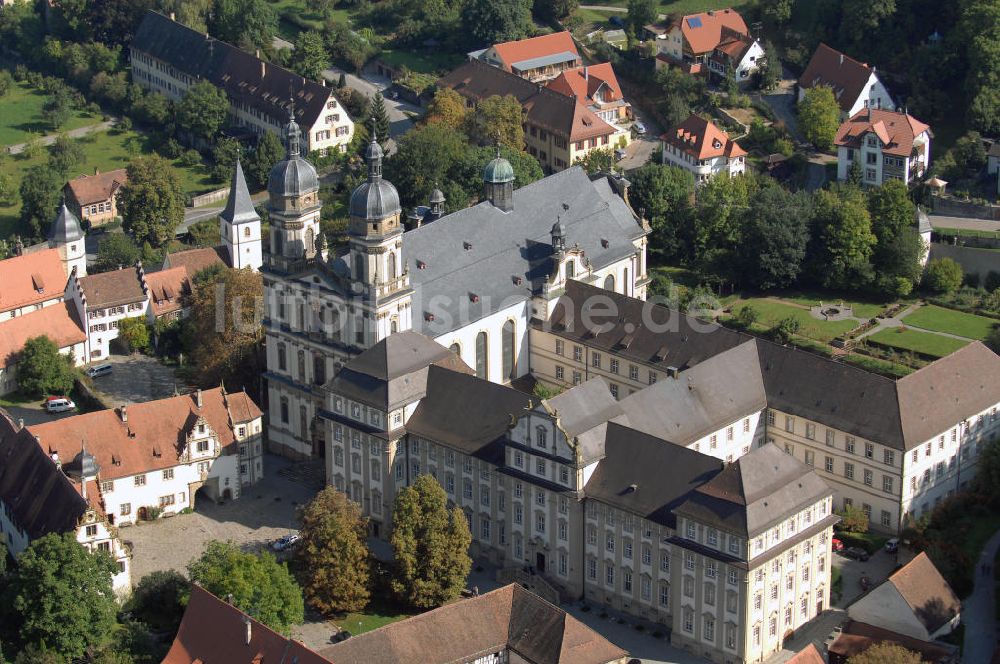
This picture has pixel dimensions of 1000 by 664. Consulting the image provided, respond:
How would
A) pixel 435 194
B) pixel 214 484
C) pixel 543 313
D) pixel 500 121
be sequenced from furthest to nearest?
pixel 500 121, pixel 435 194, pixel 543 313, pixel 214 484

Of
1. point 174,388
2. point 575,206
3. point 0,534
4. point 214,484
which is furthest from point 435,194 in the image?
point 0,534

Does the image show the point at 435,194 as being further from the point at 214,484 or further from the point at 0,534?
the point at 0,534

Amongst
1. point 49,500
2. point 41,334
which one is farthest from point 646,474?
point 41,334

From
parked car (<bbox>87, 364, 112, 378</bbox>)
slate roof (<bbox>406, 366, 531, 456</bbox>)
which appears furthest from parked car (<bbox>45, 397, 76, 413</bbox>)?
slate roof (<bbox>406, 366, 531, 456</bbox>)

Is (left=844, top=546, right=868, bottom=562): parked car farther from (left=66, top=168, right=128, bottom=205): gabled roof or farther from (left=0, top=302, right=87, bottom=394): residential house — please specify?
(left=66, top=168, right=128, bottom=205): gabled roof

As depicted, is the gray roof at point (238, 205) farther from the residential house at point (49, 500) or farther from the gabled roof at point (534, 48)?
the gabled roof at point (534, 48)

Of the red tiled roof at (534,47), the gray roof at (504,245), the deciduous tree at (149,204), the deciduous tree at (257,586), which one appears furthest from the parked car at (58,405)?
the red tiled roof at (534,47)

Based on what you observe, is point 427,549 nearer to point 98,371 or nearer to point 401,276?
point 401,276
